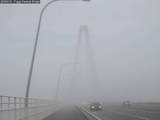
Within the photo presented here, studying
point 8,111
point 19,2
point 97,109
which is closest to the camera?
point 19,2

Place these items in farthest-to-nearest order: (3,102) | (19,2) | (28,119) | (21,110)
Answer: (28,119) < (21,110) < (3,102) < (19,2)

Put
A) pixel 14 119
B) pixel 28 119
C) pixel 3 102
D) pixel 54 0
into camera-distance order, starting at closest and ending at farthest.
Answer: pixel 3 102 < pixel 14 119 < pixel 28 119 < pixel 54 0

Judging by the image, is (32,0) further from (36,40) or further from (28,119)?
(36,40)

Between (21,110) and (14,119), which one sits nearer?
(14,119)

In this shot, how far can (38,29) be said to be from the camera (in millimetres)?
37000

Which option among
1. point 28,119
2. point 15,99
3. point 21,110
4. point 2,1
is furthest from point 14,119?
point 2,1

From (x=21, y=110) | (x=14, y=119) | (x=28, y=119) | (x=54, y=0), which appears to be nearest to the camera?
(x=14, y=119)

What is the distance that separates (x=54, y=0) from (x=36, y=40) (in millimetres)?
3870

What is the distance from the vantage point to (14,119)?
24922mm

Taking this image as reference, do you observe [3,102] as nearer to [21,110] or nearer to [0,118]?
[0,118]

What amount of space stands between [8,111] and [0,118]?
8.05 ft

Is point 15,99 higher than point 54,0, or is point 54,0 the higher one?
point 54,0

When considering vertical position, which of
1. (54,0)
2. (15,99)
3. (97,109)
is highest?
(54,0)

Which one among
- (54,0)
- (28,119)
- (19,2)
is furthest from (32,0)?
(54,0)
